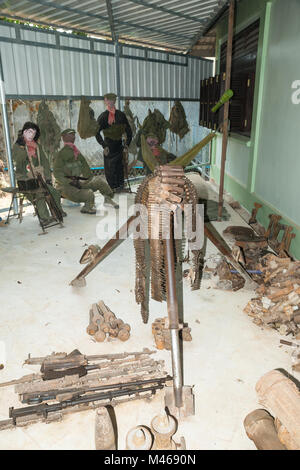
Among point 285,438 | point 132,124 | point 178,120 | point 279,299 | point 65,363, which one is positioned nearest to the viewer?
point 285,438

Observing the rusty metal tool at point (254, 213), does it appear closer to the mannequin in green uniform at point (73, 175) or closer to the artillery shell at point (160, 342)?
the mannequin in green uniform at point (73, 175)

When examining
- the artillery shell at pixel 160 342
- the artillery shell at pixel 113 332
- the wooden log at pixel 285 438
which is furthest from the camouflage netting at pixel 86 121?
the wooden log at pixel 285 438

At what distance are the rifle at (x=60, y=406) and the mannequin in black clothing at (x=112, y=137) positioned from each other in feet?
27.3

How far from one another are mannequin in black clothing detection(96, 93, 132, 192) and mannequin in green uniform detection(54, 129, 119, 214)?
1144 mm

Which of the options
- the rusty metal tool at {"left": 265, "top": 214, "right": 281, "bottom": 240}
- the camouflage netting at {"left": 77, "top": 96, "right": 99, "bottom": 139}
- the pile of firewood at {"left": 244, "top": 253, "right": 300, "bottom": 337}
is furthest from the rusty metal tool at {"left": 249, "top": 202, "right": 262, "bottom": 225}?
the camouflage netting at {"left": 77, "top": 96, "right": 99, "bottom": 139}

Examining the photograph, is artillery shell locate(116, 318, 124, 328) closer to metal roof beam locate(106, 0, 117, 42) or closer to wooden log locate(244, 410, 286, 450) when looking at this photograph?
wooden log locate(244, 410, 286, 450)

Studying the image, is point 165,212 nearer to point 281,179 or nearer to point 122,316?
point 122,316

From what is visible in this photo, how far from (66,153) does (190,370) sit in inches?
270

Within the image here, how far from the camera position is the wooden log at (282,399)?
2.69 m

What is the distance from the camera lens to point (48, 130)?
988cm

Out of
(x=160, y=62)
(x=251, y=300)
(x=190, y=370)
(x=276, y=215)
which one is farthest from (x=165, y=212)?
(x=160, y=62)

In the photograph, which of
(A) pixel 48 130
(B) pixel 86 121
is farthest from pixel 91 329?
(B) pixel 86 121

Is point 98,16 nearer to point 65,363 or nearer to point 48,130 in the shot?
point 48,130

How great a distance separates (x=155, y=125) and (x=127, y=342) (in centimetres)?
949
